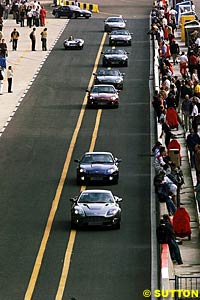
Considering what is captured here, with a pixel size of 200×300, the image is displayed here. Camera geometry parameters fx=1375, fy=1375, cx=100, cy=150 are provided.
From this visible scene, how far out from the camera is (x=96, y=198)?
4284cm

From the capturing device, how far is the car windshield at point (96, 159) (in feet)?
163

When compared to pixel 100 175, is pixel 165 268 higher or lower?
higher

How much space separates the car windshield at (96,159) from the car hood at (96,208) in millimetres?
7170

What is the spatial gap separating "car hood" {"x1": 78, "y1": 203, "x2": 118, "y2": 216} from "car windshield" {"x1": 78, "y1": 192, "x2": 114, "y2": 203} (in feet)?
0.84

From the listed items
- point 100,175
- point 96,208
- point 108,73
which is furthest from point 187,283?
point 108,73

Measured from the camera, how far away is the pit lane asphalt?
3628 centimetres

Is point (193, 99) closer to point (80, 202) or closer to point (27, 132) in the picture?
point (27, 132)

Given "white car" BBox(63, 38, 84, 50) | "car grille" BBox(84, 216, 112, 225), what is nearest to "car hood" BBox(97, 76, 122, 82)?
"white car" BBox(63, 38, 84, 50)

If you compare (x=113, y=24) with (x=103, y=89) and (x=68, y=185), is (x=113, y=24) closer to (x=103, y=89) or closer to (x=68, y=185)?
(x=103, y=89)

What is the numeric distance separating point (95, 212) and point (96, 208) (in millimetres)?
248

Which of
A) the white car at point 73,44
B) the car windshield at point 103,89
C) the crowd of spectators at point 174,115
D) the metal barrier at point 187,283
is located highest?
the metal barrier at point 187,283

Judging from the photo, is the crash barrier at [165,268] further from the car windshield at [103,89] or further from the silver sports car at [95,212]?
the car windshield at [103,89]

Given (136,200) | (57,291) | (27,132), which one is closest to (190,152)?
(136,200)

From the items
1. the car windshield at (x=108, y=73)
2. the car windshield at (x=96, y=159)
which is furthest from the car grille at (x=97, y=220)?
the car windshield at (x=108, y=73)
